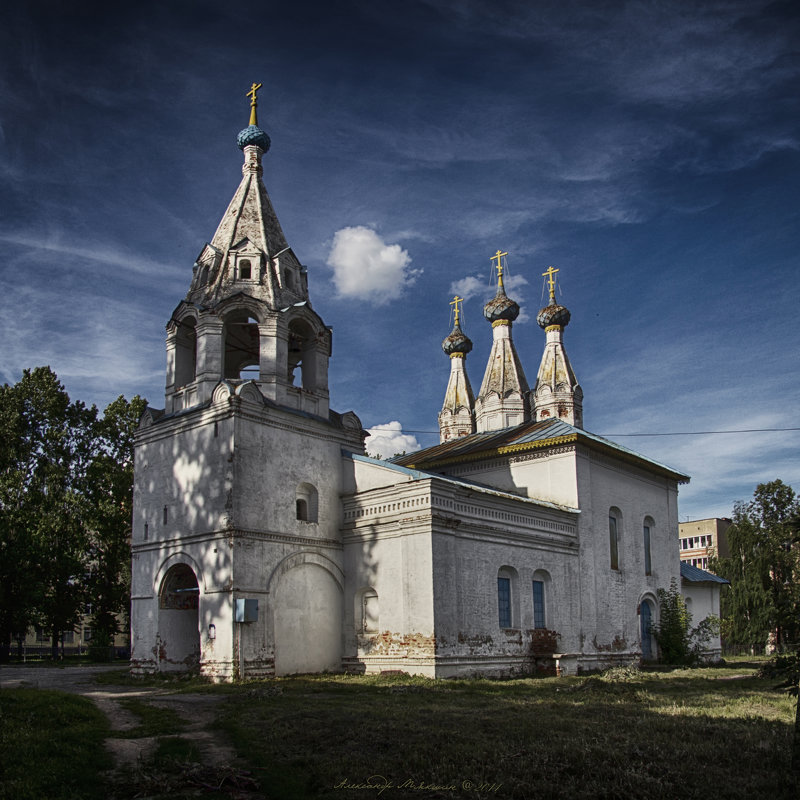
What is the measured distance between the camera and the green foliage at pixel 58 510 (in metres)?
26.5

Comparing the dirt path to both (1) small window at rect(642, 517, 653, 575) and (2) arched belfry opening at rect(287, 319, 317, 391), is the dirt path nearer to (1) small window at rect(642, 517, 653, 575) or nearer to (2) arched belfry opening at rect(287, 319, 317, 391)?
(2) arched belfry opening at rect(287, 319, 317, 391)

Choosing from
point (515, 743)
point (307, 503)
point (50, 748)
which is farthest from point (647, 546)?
point (50, 748)

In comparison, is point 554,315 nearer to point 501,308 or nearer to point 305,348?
point 501,308

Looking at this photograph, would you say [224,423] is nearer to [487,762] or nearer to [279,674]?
[279,674]

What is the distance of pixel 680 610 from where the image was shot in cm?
2588

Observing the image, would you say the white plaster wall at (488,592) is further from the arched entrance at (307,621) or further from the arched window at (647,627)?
the arched window at (647,627)

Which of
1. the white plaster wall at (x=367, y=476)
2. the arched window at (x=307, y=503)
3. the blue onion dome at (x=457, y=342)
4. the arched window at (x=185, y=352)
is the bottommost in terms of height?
the arched window at (x=307, y=503)

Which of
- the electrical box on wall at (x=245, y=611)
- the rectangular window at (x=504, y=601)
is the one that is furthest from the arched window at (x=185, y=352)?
the rectangular window at (x=504, y=601)

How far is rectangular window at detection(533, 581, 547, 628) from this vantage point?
2078 centimetres

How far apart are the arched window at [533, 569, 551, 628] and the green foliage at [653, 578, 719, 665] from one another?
628cm

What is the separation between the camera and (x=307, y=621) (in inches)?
724

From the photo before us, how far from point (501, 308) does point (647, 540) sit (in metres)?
10.4

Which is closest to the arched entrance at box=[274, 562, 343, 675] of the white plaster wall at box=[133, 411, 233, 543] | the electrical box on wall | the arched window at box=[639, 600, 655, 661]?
the electrical box on wall

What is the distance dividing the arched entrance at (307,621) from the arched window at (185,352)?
18.8 feet
